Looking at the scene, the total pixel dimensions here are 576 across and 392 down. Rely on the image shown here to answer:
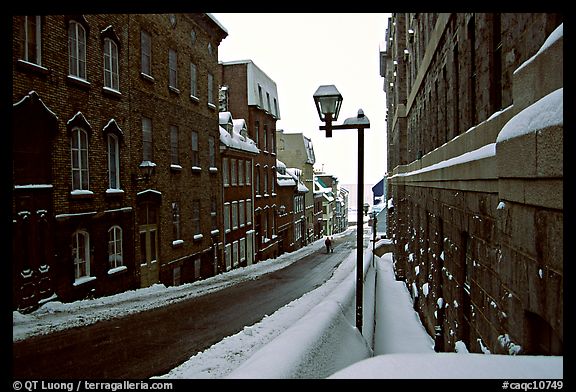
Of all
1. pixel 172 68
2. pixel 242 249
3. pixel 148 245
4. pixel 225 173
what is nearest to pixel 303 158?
pixel 225 173

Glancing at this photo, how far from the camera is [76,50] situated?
1065cm

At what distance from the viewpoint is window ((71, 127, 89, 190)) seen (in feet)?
34.7

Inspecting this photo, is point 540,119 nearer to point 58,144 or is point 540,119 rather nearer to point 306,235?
point 58,144

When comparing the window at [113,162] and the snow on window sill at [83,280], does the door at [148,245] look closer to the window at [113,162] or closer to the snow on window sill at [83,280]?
the window at [113,162]

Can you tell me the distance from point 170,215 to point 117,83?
15.7 ft

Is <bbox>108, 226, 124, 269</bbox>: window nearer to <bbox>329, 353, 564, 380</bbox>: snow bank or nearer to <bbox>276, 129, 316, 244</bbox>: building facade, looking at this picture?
<bbox>329, 353, 564, 380</bbox>: snow bank

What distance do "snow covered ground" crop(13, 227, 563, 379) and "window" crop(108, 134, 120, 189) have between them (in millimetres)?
3213

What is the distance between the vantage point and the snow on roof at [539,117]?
10.3ft

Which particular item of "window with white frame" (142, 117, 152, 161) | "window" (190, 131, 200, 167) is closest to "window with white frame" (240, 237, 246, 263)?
"window" (190, 131, 200, 167)

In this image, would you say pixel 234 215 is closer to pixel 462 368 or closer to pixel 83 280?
pixel 83 280

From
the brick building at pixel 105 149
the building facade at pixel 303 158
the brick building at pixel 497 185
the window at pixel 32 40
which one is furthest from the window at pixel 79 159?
the building facade at pixel 303 158

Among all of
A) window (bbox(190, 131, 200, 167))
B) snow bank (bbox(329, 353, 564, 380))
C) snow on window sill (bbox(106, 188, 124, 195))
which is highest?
window (bbox(190, 131, 200, 167))

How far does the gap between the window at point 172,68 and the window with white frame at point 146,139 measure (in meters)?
1.95
